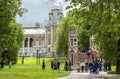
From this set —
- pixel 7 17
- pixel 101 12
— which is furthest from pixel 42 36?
pixel 101 12

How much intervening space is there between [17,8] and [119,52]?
12439 millimetres

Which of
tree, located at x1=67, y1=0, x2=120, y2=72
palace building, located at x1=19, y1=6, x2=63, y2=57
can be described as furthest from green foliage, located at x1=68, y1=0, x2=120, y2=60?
palace building, located at x1=19, y1=6, x2=63, y2=57

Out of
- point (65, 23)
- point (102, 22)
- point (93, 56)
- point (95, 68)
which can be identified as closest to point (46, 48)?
point (65, 23)

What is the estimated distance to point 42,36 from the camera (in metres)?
160

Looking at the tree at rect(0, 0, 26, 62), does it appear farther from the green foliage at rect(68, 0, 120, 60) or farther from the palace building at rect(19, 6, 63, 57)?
the palace building at rect(19, 6, 63, 57)

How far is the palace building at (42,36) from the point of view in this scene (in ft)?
481

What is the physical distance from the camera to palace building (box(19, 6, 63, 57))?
147 m

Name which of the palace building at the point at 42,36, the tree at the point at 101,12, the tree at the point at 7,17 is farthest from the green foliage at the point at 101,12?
the palace building at the point at 42,36

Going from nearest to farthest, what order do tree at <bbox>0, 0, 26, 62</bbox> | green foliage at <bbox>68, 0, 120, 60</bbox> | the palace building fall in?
green foliage at <bbox>68, 0, 120, 60</bbox>, tree at <bbox>0, 0, 26, 62</bbox>, the palace building

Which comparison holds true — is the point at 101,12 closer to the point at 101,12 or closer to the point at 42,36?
the point at 101,12

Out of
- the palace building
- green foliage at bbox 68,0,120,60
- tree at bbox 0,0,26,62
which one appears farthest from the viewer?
the palace building

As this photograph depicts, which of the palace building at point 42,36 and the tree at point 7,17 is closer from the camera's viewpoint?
the tree at point 7,17

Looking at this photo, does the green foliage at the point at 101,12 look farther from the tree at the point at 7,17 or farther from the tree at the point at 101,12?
the tree at the point at 7,17

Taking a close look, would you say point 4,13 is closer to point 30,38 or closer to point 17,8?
point 17,8
